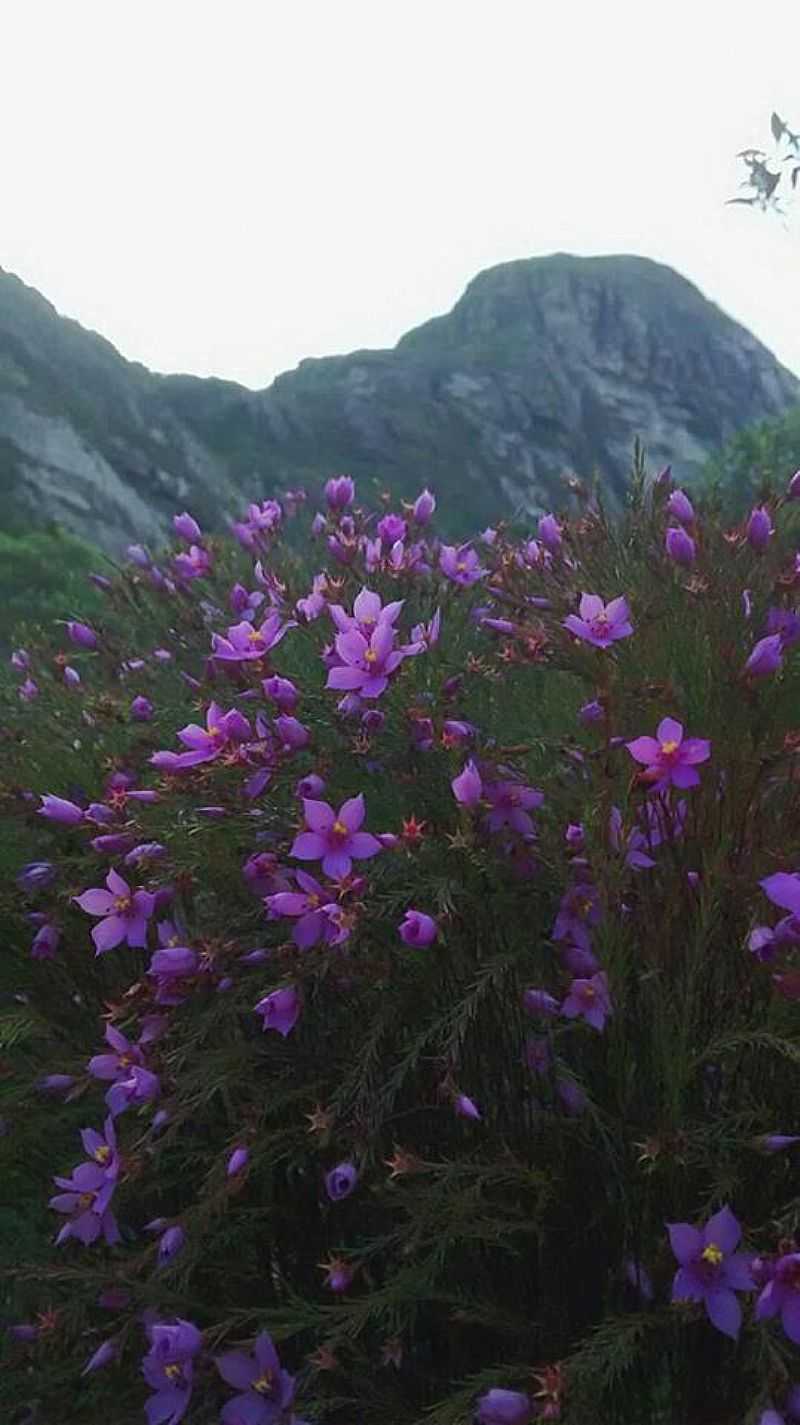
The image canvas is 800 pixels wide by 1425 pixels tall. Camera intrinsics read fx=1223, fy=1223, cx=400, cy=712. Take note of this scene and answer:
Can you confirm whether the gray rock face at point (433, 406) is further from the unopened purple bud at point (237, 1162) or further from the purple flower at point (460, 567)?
the unopened purple bud at point (237, 1162)

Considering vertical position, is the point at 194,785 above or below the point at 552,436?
above

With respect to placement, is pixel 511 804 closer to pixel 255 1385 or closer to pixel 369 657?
pixel 369 657

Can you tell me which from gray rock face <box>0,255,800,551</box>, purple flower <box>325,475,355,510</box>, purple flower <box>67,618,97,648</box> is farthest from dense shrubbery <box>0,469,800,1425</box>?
gray rock face <box>0,255,800,551</box>

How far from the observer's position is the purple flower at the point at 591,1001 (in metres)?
1.79

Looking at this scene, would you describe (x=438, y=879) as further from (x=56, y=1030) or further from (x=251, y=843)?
(x=56, y=1030)

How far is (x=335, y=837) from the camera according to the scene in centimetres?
194

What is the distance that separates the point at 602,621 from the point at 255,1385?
1301 mm

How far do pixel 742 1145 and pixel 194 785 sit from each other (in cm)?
104

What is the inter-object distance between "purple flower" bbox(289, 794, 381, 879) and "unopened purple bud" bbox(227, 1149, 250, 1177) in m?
0.43

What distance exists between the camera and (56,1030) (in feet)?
7.63

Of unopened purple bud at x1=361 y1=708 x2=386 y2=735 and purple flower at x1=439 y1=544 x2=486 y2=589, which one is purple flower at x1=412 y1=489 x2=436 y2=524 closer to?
purple flower at x1=439 y1=544 x2=486 y2=589

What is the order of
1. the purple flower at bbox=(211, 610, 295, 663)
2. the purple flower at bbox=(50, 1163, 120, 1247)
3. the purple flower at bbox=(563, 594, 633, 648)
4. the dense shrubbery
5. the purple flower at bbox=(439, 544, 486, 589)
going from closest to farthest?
1. the dense shrubbery
2. the purple flower at bbox=(50, 1163, 120, 1247)
3. the purple flower at bbox=(563, 594, 633, 648)
4. the purple flower at bbox=(211, 610, 295, 663)
5. the purple flower at bbox=(439, 544, 486, 589)

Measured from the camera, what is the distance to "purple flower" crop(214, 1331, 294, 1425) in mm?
1751

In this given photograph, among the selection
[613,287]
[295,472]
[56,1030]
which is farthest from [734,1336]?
[613,287]
